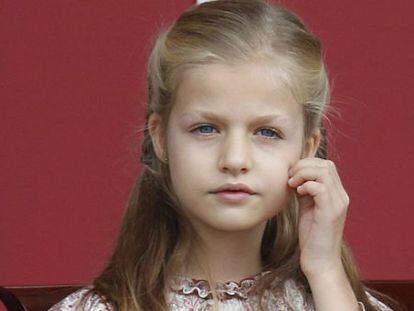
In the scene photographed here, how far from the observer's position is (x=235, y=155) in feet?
6.38

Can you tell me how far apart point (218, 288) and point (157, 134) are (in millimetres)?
261

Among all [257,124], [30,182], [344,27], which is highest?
[344,27]

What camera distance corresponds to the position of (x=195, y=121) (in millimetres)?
1994

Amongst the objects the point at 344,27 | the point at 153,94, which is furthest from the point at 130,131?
the point at 153,94

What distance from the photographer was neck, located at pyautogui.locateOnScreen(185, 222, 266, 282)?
6.90 ft

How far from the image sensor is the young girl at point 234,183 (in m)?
1.98

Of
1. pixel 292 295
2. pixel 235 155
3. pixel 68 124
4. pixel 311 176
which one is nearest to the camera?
pixel 235 155

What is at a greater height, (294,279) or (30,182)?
(30,182)

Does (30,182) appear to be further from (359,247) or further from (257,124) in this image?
(257,124)

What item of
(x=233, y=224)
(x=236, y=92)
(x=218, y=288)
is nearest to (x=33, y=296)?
(x=218, y=288)

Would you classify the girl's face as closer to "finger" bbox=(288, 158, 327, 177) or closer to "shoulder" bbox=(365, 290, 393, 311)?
"finger" bbox=(288, 158, 327, 177)

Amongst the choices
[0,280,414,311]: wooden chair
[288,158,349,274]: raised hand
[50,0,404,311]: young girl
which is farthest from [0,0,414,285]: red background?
[288,158,349,274]: raised hand

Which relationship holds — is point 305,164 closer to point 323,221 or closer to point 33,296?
point 323,221

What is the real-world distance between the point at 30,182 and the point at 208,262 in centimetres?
94
